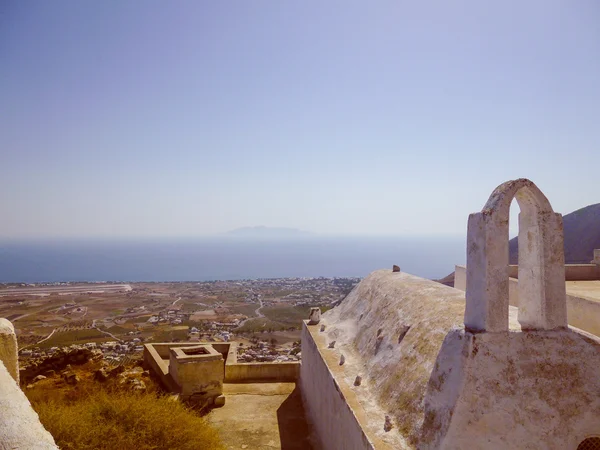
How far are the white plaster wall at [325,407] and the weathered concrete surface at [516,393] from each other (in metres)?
1.84

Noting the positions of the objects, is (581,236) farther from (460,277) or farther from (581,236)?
(460,277)

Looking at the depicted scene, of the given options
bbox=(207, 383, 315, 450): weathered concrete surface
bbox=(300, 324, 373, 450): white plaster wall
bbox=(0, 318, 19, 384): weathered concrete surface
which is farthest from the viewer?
bbox=(207, 383, 315, 450): weathered concrete surface

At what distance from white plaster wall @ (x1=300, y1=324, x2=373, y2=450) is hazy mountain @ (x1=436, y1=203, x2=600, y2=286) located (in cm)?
2320

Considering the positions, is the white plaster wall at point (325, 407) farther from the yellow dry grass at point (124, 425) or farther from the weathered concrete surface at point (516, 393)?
the yellow dry grass at point (124, 425)

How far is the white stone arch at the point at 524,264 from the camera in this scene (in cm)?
421

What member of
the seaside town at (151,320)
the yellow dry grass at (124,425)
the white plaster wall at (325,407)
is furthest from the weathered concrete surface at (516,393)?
the seaside town at (151,320)

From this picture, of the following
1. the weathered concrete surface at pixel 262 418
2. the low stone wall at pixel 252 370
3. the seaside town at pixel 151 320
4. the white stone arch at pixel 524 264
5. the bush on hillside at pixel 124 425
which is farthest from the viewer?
the seaside town at pixel 151 320

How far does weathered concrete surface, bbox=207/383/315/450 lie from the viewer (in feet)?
33.2

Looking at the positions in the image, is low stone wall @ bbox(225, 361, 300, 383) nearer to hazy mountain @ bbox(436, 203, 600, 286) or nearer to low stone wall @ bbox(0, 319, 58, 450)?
low stone wall @ bbox(0, 319, 58, 450)

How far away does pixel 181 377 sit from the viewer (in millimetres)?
11570

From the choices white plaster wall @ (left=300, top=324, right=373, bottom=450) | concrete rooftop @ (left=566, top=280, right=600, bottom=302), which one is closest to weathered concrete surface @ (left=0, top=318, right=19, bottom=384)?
white plaster wall @ (left=300, top=324, right=373, bottom=450)

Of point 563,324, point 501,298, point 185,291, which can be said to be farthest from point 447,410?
point 185,291

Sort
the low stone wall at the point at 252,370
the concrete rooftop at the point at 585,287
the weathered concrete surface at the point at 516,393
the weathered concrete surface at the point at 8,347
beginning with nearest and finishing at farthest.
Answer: the weathered concrete surface at the point at 516,393 < the weathered concrete surface at the point at 8,347 < the concrete rooftop at the point at 585,287 < the low stone wall at the point at 252,370

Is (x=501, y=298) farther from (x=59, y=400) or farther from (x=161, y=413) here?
(x=59, y=400)
